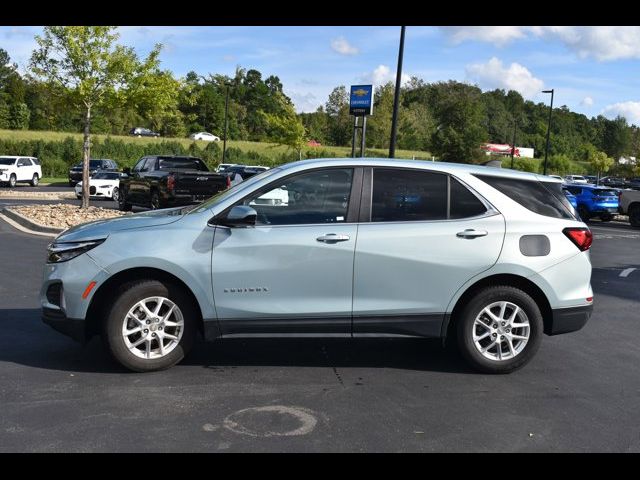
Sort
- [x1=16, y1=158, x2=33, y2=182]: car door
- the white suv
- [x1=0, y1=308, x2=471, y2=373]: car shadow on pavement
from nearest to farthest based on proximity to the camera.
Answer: [x1=0, y1=308, x2=471, y2=373]: car shadow on pavement → the white suv → [x1=16, y1=158, x2=33, y2=182]: car door

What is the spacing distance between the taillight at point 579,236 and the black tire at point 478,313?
0.61 meters

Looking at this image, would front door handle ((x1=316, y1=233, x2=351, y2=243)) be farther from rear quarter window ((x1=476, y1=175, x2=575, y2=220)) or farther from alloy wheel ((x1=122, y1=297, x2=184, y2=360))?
rear quarter window ((x1=476, y1=175, x2=575, y2=220))

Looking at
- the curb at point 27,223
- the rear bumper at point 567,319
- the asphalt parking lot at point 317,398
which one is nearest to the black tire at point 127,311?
the asphalt parking lot at point 317,398

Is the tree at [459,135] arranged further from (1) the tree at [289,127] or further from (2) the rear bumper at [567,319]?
(2) the rear bumper at [567,319]

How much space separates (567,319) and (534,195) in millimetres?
1074

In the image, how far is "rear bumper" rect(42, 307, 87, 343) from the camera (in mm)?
5457

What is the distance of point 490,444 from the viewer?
427 cm

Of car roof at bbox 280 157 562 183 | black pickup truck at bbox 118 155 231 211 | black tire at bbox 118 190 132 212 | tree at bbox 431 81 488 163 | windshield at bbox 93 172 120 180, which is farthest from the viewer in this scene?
tree at bbox 431 81 488 163

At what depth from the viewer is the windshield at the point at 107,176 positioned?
3081 centimetres

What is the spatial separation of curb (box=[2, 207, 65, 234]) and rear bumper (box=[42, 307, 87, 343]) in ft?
33.7

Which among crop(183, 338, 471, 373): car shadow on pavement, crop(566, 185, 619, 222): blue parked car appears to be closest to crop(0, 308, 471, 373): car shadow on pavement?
crop(183, 338, 471, 373): car shadow on pavement

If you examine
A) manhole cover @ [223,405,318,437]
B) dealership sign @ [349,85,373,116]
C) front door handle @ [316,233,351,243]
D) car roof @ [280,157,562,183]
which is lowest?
manhole cover @ [223,405,318,437]
